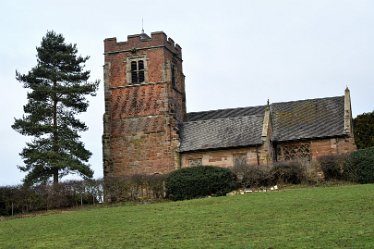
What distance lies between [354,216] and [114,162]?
2741 centimetres

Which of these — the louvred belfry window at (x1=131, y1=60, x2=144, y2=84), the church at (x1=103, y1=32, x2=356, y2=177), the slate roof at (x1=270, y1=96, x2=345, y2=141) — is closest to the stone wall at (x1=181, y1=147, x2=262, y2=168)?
the church at (x1=103, y1=32, x2=356, y2=177)

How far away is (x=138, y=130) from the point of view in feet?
151

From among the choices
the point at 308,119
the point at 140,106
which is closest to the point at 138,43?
the point at 140,106

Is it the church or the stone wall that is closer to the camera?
the stone wall

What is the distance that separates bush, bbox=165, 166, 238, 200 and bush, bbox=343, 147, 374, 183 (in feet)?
22.0

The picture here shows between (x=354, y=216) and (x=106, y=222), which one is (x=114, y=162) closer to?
(x=106, y=222)

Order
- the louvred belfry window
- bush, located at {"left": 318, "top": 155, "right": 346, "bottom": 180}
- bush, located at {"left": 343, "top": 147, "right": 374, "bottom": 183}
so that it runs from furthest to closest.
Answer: the louvred belfry window, bush, located at {"left": 318, "top": 155, "right": 346, "bottom": 180}, bush, located at {"left": 343, "top": 147, "right": 374, "bottom": 183}

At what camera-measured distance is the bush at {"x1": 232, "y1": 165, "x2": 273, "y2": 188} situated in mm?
37000

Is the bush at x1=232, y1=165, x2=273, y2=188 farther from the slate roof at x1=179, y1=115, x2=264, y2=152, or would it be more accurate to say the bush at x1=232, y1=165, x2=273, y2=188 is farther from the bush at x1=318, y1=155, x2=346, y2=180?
the slate roof at x1=179, y1=115, x2=264, y2=152

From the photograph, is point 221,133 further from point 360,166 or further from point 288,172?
point 360,166

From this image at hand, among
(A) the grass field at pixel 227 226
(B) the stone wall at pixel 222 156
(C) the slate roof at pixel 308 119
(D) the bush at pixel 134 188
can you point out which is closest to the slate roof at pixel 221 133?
(B) the stone wall at pixel 222 156

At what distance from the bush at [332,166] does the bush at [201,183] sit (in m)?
5.38

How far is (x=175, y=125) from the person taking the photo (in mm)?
45625

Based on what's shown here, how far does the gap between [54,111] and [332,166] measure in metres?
19.5
